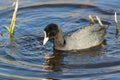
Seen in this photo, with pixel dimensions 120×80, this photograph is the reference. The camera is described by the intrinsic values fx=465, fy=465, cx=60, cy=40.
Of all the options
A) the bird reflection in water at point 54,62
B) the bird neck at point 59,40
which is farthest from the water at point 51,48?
the bird neck at point 59,40

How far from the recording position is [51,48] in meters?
10.7

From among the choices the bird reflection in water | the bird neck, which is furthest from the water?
the bird neck

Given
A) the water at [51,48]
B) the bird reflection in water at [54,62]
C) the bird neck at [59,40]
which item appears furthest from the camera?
the bird neck at [59,40]

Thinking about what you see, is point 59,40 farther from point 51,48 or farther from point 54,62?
point 54,62

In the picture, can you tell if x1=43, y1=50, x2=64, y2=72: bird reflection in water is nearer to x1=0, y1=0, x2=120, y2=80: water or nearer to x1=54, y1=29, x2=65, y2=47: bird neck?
x1=0, y1=0, x2=120, y2=80: water

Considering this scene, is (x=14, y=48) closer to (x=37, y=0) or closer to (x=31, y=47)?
(x=31, y=47)

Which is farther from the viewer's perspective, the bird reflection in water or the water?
the bird reflection in water

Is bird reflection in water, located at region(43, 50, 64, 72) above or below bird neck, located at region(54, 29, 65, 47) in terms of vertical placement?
below

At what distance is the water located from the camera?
910cm

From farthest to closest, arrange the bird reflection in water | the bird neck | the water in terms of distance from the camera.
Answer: the bird neck
the bird reflection in water
the water

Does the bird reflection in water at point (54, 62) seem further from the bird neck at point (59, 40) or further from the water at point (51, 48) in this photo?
the bird neck at point (59, 40)

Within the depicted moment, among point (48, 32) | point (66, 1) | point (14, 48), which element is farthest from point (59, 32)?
point (66, 1)

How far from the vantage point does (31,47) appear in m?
10.5

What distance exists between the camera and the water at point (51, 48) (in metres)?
9.10
